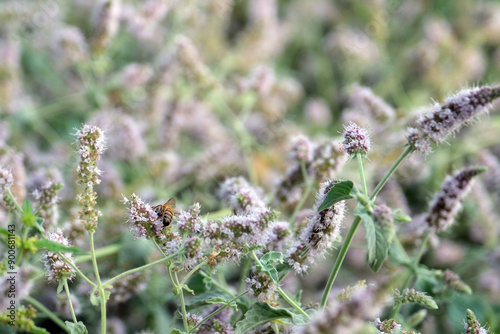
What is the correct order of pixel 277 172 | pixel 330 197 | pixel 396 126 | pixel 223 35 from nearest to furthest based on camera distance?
pixel 330 197 < pixel 396 126 < pixel 277 172 < pixel 223 35

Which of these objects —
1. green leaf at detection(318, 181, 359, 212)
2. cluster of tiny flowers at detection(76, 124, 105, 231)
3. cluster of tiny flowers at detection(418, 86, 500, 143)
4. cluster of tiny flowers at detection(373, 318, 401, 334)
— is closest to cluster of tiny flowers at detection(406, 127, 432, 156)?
cluster of tiny flowers at detection(418, 86, 500, 143)

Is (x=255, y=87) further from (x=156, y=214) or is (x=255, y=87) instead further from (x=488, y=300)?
(x=488, y=300)

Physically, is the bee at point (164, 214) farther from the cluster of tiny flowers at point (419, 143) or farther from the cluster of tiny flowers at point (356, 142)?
the cluster of tiny flowers at point (419, 143)

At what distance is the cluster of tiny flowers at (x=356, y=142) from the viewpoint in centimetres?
89

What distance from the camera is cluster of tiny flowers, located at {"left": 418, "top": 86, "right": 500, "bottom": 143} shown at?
2.89 feet

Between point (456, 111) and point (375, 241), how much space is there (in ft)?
1.00

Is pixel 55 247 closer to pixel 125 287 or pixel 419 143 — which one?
pixel 125 287

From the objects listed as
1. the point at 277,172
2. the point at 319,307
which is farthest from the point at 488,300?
the point at 319,307

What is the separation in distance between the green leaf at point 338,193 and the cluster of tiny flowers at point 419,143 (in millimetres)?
176

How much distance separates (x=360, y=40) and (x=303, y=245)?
1.53 meters

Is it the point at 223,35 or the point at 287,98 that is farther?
the point at 223,35

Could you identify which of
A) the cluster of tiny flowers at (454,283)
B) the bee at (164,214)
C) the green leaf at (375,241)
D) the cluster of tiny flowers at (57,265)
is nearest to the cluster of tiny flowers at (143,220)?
the bee at (164,214)

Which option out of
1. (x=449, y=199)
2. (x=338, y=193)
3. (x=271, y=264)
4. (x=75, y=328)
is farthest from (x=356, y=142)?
(x=75, y=328)

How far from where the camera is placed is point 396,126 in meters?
1.43
